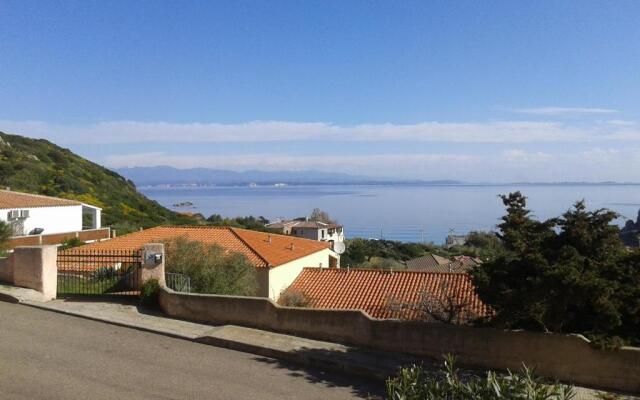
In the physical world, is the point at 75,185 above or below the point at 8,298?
above

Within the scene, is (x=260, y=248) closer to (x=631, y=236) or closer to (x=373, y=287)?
(x=373, y=287)

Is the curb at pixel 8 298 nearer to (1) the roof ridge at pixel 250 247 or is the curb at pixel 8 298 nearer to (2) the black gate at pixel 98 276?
(2) the black gate at pixel 98 276

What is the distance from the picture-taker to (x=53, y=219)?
3825 centimetres

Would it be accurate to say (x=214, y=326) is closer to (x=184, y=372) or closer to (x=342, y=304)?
(x=184, y=372)

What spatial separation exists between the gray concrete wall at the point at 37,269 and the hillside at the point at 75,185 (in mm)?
26892

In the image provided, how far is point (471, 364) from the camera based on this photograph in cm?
1021

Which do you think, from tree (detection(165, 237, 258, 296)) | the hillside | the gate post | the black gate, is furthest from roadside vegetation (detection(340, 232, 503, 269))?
the gate post

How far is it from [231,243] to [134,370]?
17788 millimetres

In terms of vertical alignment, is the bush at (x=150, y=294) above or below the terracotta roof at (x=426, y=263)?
above

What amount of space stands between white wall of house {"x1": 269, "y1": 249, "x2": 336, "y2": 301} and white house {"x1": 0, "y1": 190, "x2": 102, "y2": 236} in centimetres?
1720

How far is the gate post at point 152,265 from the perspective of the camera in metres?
13.5

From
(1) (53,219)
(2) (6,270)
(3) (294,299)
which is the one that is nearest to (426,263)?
(3) (294,299)

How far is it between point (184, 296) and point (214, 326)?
1.09 m

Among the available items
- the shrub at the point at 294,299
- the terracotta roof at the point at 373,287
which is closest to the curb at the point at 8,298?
the shrub at the point at 294,299
